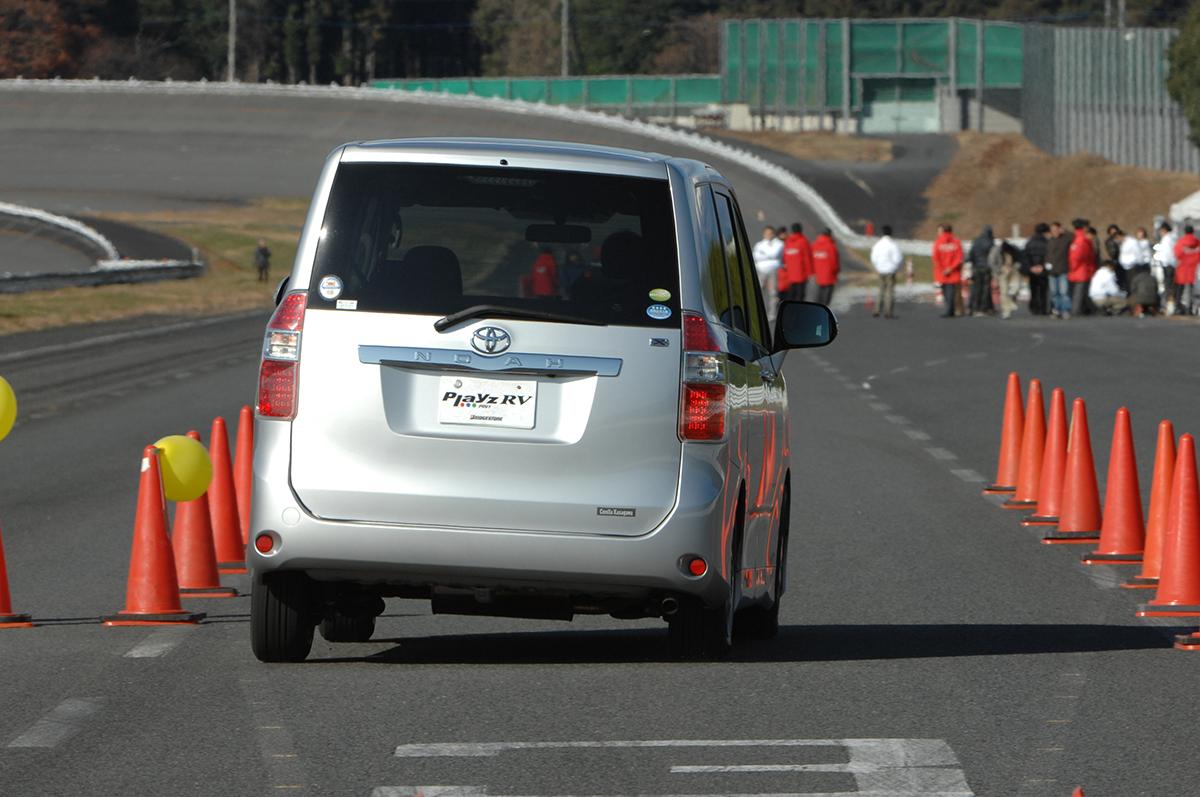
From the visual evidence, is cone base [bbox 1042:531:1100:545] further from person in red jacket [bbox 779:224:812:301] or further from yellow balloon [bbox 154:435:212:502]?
person in red jacket [bbox 779:224:812:301]

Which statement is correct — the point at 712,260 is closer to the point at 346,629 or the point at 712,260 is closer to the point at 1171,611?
the point at 346,629

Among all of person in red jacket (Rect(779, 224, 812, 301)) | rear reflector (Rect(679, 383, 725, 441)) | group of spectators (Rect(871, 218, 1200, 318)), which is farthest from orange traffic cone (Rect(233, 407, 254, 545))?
group of spectators (Rect(871, 218, 1200, 318))

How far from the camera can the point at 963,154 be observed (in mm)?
115875

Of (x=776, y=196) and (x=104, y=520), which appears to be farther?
(x=776, y=196)

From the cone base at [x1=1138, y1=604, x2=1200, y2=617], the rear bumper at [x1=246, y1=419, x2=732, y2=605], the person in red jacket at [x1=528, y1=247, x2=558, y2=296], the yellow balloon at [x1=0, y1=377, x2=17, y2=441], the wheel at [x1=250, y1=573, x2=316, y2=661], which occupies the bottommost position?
the cone base at [x1=1138, y1=604, x2=1200, y2=617]

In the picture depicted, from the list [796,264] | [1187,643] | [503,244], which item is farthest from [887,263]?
[503,244]

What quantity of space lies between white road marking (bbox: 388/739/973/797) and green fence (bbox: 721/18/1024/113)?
123 m

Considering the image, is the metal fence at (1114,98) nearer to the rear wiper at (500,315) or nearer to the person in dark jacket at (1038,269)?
the person in dark jacket at (1038,269)

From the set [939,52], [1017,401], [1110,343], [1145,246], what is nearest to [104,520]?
[1017,401]

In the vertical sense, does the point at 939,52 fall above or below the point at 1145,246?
above

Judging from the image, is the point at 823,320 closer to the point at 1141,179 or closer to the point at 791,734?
the point at 791,734

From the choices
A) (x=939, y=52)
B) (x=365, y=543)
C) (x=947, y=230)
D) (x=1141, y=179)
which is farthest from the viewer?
(x=939, y=52)

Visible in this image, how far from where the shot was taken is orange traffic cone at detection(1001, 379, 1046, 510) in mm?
14266

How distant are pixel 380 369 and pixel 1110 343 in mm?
27508
